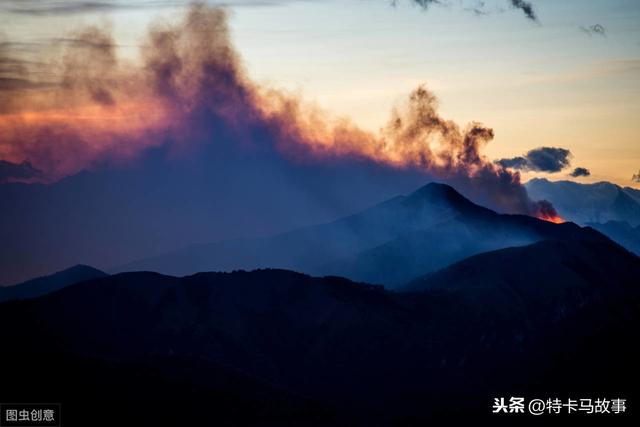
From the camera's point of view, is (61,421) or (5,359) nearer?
(61,421)

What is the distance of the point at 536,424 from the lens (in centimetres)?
19575

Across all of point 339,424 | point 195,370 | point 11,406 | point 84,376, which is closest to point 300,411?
point 339,424

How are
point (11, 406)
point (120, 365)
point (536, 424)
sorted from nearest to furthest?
point (11, 406), point (120, 365), point (536, 424)

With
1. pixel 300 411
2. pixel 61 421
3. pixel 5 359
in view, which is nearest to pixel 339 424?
pixel 300 411

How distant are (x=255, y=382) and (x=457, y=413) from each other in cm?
4716

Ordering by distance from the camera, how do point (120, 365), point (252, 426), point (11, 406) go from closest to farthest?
1. point (11, 406)
2. point (252, 426)
3. point (120, 365)

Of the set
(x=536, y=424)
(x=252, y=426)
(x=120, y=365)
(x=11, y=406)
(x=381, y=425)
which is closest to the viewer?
(x=11, y=406)

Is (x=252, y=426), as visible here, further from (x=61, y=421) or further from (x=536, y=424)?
(x=536, y=424)

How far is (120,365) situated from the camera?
535 feet

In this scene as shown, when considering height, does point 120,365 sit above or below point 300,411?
above

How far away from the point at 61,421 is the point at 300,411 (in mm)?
35893

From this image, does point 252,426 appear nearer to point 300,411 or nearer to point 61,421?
point 300,411

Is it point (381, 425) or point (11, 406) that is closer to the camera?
point (11, 406)

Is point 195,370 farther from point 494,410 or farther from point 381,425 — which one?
point 494,410
